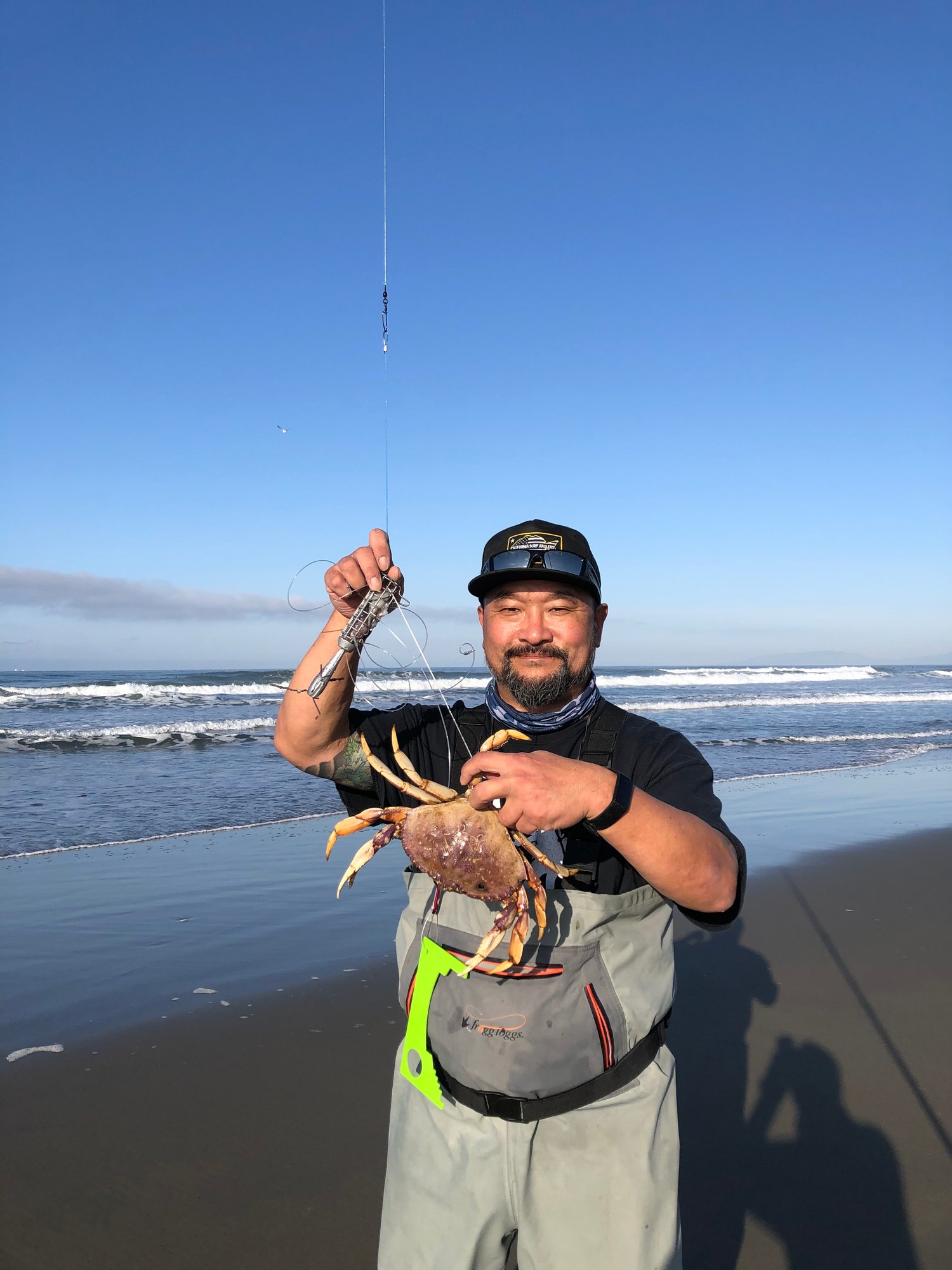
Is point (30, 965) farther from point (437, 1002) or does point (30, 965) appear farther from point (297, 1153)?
point (437, 1002)

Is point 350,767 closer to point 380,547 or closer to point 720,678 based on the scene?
point 380,547

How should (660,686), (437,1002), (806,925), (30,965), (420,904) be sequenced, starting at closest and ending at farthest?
(437,1002) < (420,904) < (30,965) < (806,925) < (660,686)

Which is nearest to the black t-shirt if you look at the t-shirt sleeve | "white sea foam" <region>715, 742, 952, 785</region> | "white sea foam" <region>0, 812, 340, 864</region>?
the t-shirt sleeve

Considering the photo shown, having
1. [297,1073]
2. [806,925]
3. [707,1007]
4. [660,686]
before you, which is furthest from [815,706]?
[297,1073]

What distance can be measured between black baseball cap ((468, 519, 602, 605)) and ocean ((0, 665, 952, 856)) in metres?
0.35

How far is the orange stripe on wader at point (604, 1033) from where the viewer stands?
2.17m

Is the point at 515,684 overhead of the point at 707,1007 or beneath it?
overhead

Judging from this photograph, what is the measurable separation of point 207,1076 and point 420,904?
2.65 m

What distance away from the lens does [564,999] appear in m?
2.19

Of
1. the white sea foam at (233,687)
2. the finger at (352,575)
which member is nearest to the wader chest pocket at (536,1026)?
the finger at (352,575)

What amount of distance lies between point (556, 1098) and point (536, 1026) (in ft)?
0.61

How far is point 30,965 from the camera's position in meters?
5.60

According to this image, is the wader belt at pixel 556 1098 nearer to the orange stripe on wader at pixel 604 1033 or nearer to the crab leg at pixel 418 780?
the orange stripe on wader at pixel 604 1033

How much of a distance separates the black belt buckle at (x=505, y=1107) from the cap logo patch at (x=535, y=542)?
1555 mm
